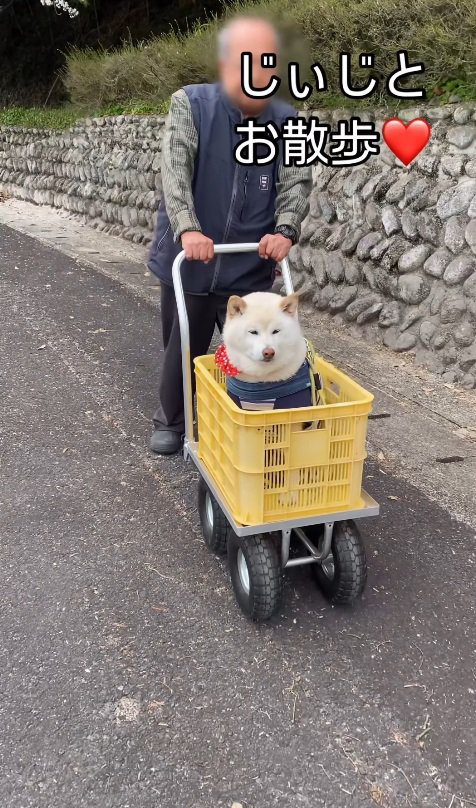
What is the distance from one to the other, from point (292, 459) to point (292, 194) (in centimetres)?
139

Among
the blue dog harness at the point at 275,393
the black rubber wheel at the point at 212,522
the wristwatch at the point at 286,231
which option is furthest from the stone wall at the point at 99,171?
the blue dog harness at the point at 275,393

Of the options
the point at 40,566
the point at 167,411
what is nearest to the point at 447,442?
the point at 167,411

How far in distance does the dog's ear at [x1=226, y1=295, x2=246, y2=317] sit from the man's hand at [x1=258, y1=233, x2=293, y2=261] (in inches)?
22.0

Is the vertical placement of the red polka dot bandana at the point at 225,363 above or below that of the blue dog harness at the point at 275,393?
above

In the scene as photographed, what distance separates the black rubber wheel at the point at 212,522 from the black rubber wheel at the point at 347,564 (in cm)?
48

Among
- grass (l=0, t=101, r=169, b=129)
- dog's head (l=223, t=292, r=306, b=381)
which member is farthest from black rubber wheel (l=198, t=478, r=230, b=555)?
grass (l=0, t=101, r=169, b=129)

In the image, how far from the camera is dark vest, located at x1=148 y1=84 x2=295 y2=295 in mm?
3074

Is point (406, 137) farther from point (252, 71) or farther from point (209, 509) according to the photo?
point (209, 509)

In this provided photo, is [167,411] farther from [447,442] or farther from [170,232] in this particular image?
[447,442]

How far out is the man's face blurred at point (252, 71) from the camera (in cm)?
281

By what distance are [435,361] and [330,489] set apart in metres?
2.80

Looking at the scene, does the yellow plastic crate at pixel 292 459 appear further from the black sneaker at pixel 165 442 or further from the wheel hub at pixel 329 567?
the black sneaker at pixel 165 442

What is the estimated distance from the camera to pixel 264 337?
241 centimetres

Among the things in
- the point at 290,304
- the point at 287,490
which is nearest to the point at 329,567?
the point at 287,490
